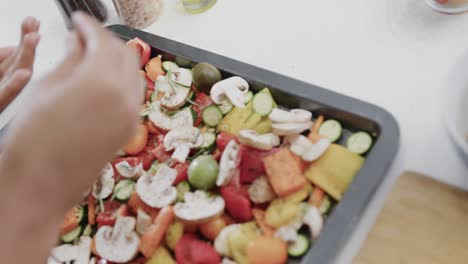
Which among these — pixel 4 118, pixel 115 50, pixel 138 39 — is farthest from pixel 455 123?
pixel 4 118

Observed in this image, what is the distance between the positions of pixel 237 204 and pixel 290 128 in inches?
5.9

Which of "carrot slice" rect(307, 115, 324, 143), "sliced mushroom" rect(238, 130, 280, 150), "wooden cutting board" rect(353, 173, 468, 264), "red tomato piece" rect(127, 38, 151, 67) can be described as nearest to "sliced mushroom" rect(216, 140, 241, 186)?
"sliced mushroom" rect(238, 130, 280, 150)

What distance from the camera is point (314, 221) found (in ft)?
2.44

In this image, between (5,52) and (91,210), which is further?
(5,52)

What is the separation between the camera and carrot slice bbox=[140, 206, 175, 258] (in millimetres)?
803

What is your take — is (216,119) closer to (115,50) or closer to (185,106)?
(185,106)

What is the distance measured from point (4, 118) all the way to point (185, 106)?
1.29 feet

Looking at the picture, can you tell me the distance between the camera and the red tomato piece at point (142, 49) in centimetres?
108

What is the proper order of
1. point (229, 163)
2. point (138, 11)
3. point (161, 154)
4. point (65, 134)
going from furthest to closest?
point (138, 11) < point (161, 154) < point (229, 163) < point (65, 134)

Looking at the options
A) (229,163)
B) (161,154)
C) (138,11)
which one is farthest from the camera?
(138,11)

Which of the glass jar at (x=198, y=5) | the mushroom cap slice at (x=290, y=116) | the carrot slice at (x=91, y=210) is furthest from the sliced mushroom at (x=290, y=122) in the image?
the glass jar at (x=198, y=5)

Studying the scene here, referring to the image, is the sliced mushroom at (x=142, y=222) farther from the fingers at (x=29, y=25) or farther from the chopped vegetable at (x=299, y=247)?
the fingers at (x=29, y=25)

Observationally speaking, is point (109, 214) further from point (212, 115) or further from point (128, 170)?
point (212, 115)

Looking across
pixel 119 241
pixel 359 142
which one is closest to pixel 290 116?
pixel 359 142
